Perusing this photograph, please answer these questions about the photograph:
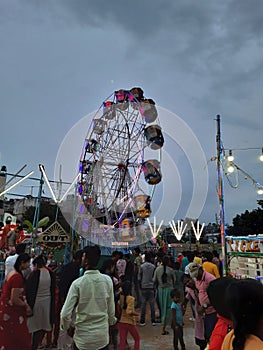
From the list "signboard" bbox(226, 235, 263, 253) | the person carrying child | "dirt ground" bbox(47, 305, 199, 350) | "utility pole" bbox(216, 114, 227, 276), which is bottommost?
"dirt ground" bbox(47, 305, 199, 350)

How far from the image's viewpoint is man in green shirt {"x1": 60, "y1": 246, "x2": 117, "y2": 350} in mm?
2572

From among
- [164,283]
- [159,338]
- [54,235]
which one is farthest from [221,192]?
[54,235]

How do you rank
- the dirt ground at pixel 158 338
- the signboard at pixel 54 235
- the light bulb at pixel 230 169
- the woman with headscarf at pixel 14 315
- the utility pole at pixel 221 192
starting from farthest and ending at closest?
1. the signboard at pixel 54 235
2. the light bulb at pixel 230 169
3. the utility pole at pixel 221 192
4. the dirt ground at pixel 158 338
5. the woman with headscarf at pixel 14 315

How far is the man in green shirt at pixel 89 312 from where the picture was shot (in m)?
2.57

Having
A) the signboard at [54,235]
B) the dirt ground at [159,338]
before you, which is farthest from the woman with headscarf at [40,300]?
the signboard at [54,235]

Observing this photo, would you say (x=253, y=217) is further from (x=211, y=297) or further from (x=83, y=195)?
(x=211, y=297)

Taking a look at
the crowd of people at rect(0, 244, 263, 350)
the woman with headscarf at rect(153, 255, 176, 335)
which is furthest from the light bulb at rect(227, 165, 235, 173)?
the crowd of people at rect(0, 244, 263, 350)

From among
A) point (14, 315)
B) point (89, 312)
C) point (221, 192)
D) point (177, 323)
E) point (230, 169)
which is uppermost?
point (230, 169)

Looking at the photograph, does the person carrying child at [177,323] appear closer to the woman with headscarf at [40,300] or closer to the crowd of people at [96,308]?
the crowd of people at [96,308]

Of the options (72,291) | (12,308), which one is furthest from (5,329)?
(72,291)

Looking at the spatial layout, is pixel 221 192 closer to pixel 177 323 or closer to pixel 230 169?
pixel 230 169

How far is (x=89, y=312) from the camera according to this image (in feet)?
8.62

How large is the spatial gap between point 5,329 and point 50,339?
1.75 meters

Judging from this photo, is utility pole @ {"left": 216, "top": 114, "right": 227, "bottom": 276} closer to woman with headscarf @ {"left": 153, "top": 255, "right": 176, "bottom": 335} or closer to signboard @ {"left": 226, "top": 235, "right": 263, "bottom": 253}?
signboard @ {"left": 226, "top": 235, "right": 263, "bottom": 253}
